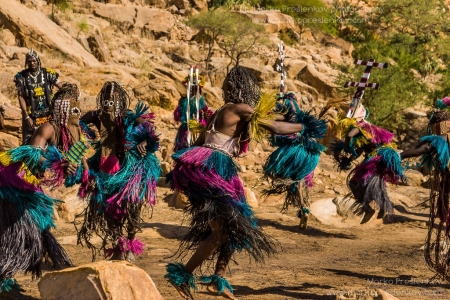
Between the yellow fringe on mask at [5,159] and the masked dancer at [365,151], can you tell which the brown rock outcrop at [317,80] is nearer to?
the masked dancer at [365,151]

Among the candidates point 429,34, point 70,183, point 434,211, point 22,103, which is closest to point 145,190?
point 70,183

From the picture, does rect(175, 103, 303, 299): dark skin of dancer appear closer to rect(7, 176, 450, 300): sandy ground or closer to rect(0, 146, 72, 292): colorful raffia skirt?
rect(7, 176, 450, 300): sandy ground

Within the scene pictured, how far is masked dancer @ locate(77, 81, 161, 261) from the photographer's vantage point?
666cm

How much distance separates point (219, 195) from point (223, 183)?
0.10 metres

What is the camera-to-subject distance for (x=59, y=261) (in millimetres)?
6266

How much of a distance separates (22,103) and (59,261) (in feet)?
11.1

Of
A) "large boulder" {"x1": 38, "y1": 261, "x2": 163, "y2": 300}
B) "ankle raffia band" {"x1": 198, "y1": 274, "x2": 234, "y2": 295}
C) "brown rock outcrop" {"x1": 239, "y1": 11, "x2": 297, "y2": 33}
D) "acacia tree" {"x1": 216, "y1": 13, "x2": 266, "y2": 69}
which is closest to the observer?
"large boulder" {"x1": 38, "y1": 261, "x2": 163, "y2": 300}

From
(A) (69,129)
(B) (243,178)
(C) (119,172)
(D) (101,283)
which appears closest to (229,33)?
(B) (243,178)

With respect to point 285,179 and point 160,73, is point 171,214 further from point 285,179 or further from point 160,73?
point 160,73

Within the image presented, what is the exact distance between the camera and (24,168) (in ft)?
18.9

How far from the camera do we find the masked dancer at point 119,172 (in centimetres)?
666

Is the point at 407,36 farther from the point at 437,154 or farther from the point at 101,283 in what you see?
the point at 101,283

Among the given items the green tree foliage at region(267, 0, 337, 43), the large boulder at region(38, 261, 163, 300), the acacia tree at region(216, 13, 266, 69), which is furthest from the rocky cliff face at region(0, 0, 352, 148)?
the large boulder at region(38, 261, 163, 300)

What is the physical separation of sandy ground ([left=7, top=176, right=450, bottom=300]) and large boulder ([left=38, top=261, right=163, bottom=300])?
105cm
